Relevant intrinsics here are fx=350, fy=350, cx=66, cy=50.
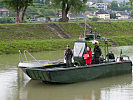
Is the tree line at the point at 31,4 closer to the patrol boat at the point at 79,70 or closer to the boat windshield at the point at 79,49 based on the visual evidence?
the patrol boat at the point at 79,70

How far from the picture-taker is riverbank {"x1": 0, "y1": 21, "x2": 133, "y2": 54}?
113 feet

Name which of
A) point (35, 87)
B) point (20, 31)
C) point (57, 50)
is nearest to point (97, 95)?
point (35, 87)

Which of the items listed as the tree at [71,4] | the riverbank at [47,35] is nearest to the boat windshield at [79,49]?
the riverbank at [47,35]

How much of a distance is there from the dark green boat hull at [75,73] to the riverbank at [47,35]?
14.5m

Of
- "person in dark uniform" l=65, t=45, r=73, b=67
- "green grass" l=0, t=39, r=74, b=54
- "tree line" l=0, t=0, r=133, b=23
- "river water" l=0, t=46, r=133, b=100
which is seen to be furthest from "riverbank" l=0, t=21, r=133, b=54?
"person in dark uniform" l=65, t=45, r=73, b=67

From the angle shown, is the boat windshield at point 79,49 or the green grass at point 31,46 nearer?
the boat windshield at point 79,49

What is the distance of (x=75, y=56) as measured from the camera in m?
18.8

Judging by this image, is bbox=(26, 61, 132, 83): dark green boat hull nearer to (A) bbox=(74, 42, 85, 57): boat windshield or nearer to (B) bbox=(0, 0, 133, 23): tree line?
(A) bbox=(74, 42, 85, 57): boat windshield

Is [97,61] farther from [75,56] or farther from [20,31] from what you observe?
[20,31]

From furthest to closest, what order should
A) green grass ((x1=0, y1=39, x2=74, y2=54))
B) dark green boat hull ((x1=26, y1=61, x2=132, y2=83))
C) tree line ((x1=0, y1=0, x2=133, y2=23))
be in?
tree line ((x1=0, y1=0, x2=133, y2=23)) < green grass ((x1=0, y1=39, x2=74, y2=54)) < dark green boat hull ((x1=26, y1=61, x2=132, y2=83))

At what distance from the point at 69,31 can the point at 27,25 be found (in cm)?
560

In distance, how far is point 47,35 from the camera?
139ft

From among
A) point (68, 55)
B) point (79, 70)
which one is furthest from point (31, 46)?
point (79, 70)

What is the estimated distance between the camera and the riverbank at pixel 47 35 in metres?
34.4
